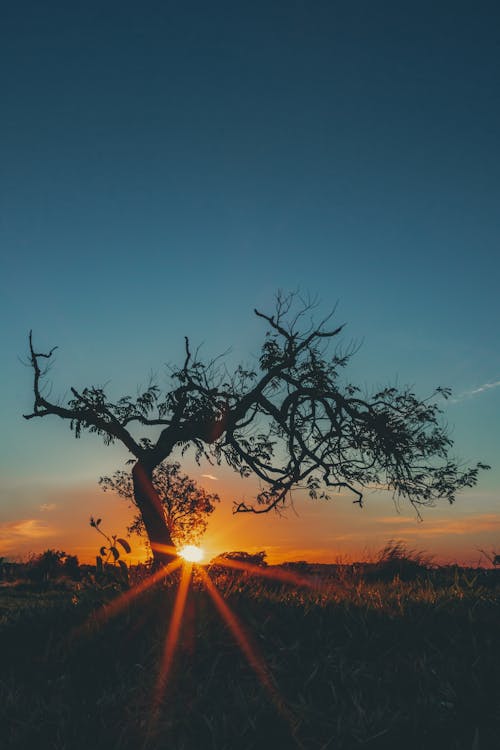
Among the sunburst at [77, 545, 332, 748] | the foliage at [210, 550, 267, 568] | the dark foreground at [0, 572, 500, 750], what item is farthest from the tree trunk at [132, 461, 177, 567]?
the dark foreground at [0, 572, 500, 750]

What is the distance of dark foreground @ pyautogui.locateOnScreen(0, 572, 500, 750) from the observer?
4711mm

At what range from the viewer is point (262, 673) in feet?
18.9

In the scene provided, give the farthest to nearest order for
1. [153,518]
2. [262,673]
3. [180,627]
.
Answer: [153,518] < [180,627] < [262,673]

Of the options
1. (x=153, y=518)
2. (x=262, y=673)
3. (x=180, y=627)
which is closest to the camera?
(x=262, y=673)

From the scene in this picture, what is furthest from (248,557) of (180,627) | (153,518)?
(180,627)

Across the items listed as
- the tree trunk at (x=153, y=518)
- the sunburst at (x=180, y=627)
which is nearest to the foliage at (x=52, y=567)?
the tree trunk at (x=153, y=518)

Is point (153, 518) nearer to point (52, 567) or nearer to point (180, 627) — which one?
point (52, 567)

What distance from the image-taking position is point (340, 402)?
1811 centimetres

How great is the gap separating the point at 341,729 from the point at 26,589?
47.0 feet

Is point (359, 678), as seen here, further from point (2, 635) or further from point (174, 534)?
point (174, 534)

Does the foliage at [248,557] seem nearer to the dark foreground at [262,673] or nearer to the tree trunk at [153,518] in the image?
the tree trunk at [153,518]

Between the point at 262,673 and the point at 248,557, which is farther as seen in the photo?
the point at 248,557

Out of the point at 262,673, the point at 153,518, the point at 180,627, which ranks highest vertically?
the point at 153,518

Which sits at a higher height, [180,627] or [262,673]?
[180,627]
